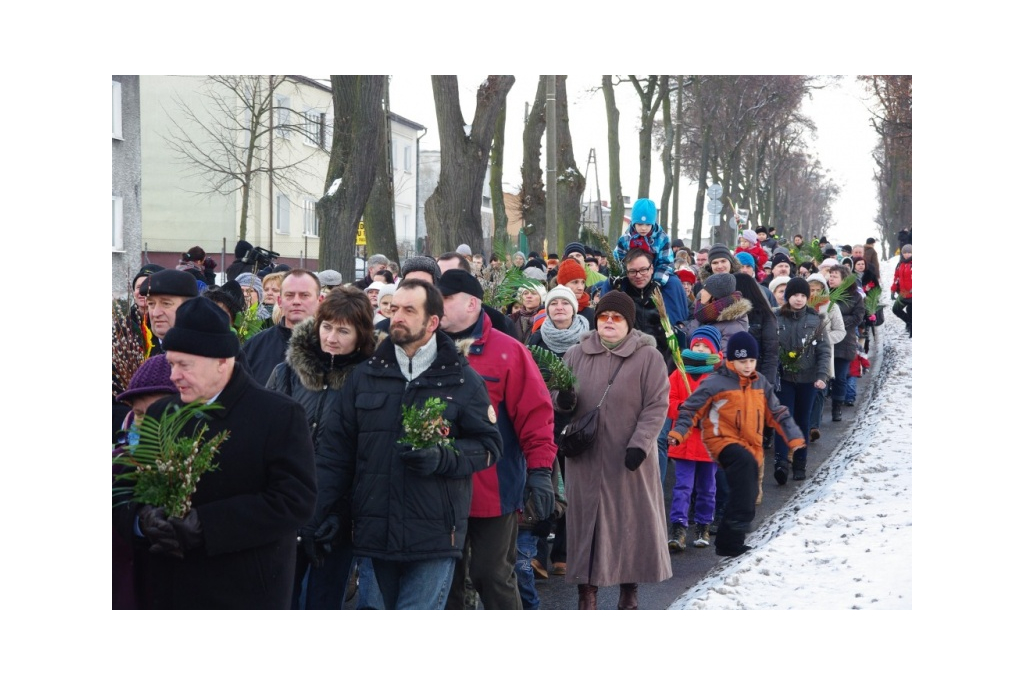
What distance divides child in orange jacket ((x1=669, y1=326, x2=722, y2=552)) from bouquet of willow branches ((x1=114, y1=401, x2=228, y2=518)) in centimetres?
454

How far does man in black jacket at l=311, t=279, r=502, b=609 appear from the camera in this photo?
4.80 m

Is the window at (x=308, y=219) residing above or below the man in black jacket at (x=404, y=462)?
above

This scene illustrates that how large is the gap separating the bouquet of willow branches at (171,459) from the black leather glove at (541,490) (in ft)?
6.25

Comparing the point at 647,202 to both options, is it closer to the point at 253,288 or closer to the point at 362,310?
the point at 253,288

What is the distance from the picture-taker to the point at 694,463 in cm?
825

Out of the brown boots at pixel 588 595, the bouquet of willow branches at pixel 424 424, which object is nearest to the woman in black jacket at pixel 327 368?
the bouquet of willow branches at pixel 424 424

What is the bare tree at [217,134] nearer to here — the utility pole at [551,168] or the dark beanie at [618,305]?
the utility pole at [551,168]

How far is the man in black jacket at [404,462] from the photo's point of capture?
4801 mm

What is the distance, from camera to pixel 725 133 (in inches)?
1366

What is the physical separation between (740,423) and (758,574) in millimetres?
1102

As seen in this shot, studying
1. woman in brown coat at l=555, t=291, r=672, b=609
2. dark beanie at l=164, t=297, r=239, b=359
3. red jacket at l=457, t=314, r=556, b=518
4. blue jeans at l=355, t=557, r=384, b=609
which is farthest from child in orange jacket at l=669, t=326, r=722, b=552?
dark beanie at l=164, t=297, r=239, b=359

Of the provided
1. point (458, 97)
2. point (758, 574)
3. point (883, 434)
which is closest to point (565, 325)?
point (758, 574)

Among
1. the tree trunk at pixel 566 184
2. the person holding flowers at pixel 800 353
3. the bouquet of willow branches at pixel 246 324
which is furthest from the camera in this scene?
the tree trunk at pixel 566 184

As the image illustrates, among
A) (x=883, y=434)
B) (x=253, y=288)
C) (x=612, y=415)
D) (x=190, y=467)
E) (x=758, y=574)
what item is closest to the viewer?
(x=190, y=467)
